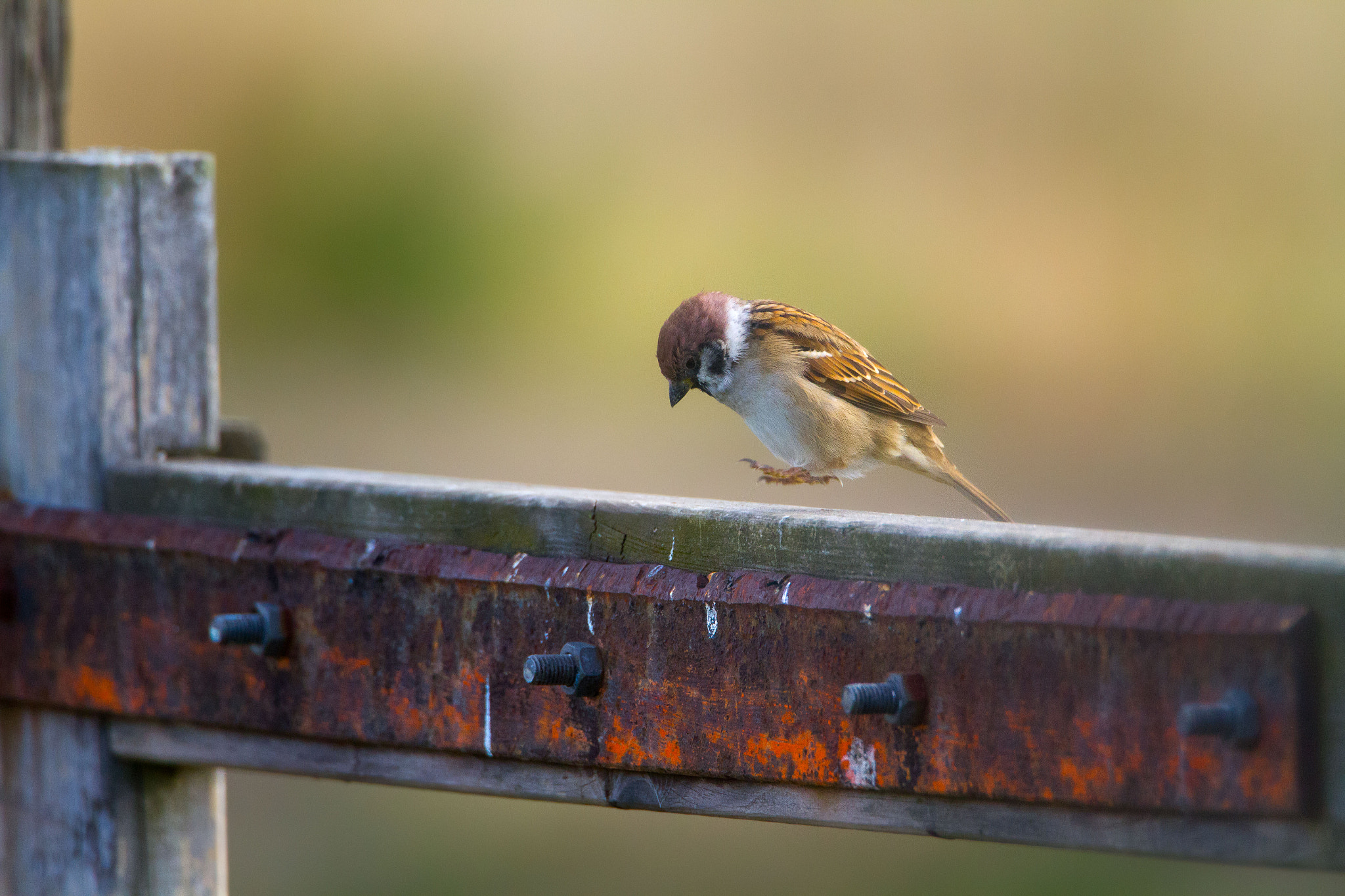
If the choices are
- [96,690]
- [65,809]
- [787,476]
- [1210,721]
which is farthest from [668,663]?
[787,476]

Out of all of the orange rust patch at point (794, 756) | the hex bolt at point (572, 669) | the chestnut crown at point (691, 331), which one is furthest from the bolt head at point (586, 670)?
the chestnut crown at point (691, 331)

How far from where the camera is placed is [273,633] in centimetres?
233

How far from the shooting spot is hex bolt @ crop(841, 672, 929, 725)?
1788 millimetres

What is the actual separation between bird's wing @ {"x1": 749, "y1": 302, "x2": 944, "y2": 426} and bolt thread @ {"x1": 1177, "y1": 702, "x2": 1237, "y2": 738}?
7.12 feet

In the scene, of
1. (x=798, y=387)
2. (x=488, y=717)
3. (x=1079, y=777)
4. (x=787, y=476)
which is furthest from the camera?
(x=798, y=387)

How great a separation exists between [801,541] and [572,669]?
1.13 feet

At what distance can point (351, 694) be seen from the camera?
231 centimetres

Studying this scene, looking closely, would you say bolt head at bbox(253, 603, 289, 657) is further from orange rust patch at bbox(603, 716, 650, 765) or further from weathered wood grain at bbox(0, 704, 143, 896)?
orange rust patch at bbox(603, 716, 650, 765)

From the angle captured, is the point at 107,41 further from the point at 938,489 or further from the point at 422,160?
the point at 938,489

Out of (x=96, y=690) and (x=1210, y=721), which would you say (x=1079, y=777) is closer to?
(x=1210, y=721)

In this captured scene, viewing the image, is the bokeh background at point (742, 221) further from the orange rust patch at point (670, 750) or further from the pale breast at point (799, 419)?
the orange rust patch at point (670, 750)

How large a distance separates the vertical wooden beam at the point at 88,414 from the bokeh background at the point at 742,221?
400 cm

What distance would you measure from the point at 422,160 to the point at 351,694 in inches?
228

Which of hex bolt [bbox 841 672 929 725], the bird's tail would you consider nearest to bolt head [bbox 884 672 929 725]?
hex bolt [bbox 841 672 929 725]
